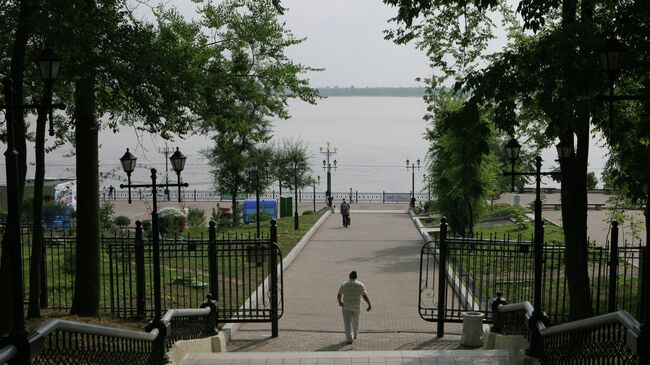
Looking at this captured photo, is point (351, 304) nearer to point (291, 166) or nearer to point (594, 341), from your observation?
point (594, 341)

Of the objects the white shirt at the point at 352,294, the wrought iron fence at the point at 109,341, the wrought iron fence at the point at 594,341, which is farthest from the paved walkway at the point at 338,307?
the wrought iron fence at the point at 594,341

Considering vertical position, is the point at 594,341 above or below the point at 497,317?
above

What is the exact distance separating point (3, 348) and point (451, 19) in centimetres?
1158

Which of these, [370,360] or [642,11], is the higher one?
[642,11]

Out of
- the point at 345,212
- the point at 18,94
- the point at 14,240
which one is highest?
the point at 18,94

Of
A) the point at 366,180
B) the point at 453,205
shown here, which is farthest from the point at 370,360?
the point at 366,180

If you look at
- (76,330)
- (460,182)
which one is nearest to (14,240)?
Answer: (76,330)

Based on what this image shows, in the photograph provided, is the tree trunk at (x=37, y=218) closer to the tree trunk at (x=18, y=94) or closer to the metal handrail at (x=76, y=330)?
the tree trunk at (x=18, y=94)

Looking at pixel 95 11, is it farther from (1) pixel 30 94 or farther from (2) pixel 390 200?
(2) pixel 390 200

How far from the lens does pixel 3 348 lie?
644cm

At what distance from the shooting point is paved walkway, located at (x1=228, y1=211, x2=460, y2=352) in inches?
568

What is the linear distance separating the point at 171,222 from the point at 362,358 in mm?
22869

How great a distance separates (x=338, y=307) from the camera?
59.0 feet

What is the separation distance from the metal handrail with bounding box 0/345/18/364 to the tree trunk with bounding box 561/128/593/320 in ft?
32.4
